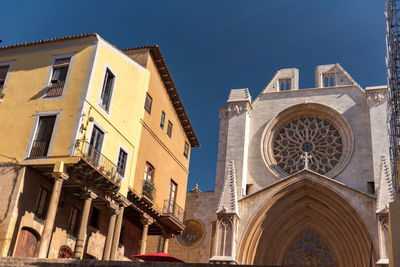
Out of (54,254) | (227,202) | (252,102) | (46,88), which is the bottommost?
(54,254)

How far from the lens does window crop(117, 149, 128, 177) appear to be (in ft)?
66.6

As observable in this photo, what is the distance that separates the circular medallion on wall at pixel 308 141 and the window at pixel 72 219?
12.7 meters

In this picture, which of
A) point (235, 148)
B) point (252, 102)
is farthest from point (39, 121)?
point (252, 102)

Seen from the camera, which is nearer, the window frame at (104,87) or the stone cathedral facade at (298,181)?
the window frame at (104,87)

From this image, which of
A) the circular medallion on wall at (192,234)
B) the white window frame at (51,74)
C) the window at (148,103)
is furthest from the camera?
the circular medallion on wall at (192,234)

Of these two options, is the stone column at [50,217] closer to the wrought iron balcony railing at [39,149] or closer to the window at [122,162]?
the wrought iron balcony railing at [39,149]

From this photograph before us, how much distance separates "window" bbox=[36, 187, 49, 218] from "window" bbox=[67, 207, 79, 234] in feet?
4.95

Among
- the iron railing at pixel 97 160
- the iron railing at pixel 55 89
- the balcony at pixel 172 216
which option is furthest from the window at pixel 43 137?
the balcony at pixel 172 216

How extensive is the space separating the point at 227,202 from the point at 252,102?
8.36 metres

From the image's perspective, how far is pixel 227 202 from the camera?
25.0 meters

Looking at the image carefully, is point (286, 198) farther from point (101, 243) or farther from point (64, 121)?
point (64, 121)

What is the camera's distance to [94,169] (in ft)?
57.7

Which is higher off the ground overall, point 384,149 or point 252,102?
point 252,102

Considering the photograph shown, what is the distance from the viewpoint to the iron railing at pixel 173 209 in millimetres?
23806
